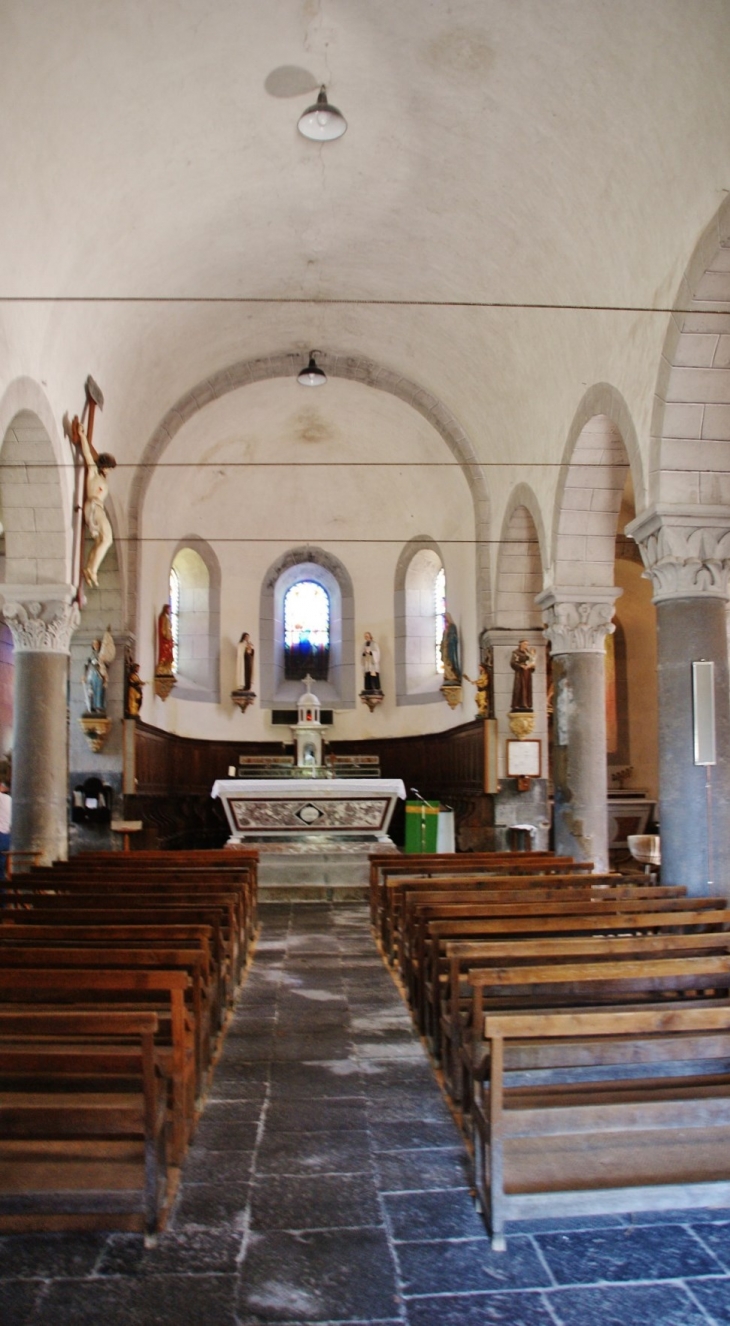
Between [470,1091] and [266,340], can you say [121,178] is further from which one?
[470,1091]

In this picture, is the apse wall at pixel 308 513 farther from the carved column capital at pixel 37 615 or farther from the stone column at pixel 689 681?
the stone column at pixel 689 681

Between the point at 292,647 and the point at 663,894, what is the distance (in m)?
15.6

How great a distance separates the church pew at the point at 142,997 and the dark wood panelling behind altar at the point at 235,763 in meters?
11.3

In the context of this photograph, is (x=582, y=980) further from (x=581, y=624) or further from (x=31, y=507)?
(x=31, y=507)

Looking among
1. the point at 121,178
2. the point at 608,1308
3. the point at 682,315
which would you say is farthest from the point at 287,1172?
the point at 121,178

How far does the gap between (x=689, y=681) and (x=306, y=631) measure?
568 inches

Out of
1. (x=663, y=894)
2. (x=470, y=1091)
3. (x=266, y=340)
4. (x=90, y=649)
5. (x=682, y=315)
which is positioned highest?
(x=266, y=340)

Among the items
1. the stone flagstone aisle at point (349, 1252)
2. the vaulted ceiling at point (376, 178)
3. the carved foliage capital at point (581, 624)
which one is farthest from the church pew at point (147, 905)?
the carved foliage capital at point (581, 624)

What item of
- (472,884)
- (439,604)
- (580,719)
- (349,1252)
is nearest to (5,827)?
(472,884)

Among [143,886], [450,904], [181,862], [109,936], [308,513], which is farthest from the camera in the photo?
[308,513]

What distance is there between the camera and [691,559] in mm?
9258

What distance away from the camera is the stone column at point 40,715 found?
11.7m

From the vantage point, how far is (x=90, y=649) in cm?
1574

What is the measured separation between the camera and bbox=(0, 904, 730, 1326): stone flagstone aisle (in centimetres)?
342
